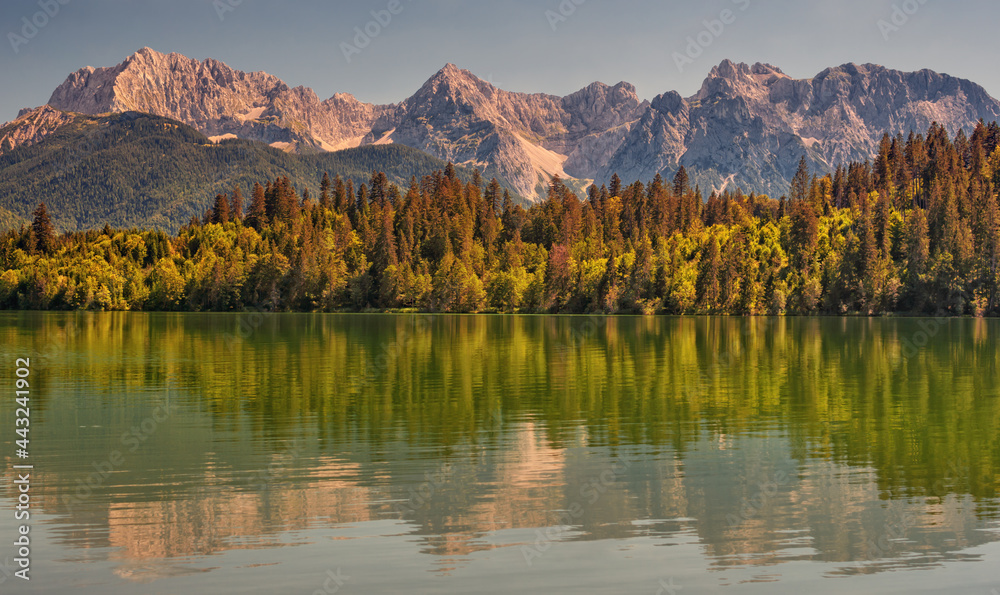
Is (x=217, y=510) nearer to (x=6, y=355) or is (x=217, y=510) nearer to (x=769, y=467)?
(x=769, y=467)

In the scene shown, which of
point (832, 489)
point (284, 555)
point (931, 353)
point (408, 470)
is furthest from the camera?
point (931, 353)

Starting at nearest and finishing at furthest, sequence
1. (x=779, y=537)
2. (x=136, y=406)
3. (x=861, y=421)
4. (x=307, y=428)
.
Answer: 1. (x=779, y=537)
2. (x=307, y=428)
3. (x=861, y=421)
4. (x=136, y=406)

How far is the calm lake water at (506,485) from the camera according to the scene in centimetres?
1883

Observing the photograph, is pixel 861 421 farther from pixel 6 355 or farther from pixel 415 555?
pixel 6 355

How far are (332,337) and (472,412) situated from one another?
7116 cm

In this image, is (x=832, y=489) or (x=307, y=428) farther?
(x=307, y=428)

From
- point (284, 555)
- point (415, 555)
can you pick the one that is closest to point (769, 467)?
point (415, 555)

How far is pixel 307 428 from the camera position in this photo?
36500 mm

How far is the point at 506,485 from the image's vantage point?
26.3 m

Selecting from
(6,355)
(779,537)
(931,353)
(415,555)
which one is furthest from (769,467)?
(6,355)

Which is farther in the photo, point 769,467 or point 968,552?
point 769,467

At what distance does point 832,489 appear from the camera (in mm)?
26078

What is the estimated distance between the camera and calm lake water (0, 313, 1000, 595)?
18.8 m

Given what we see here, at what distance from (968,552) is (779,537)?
4736 mm
